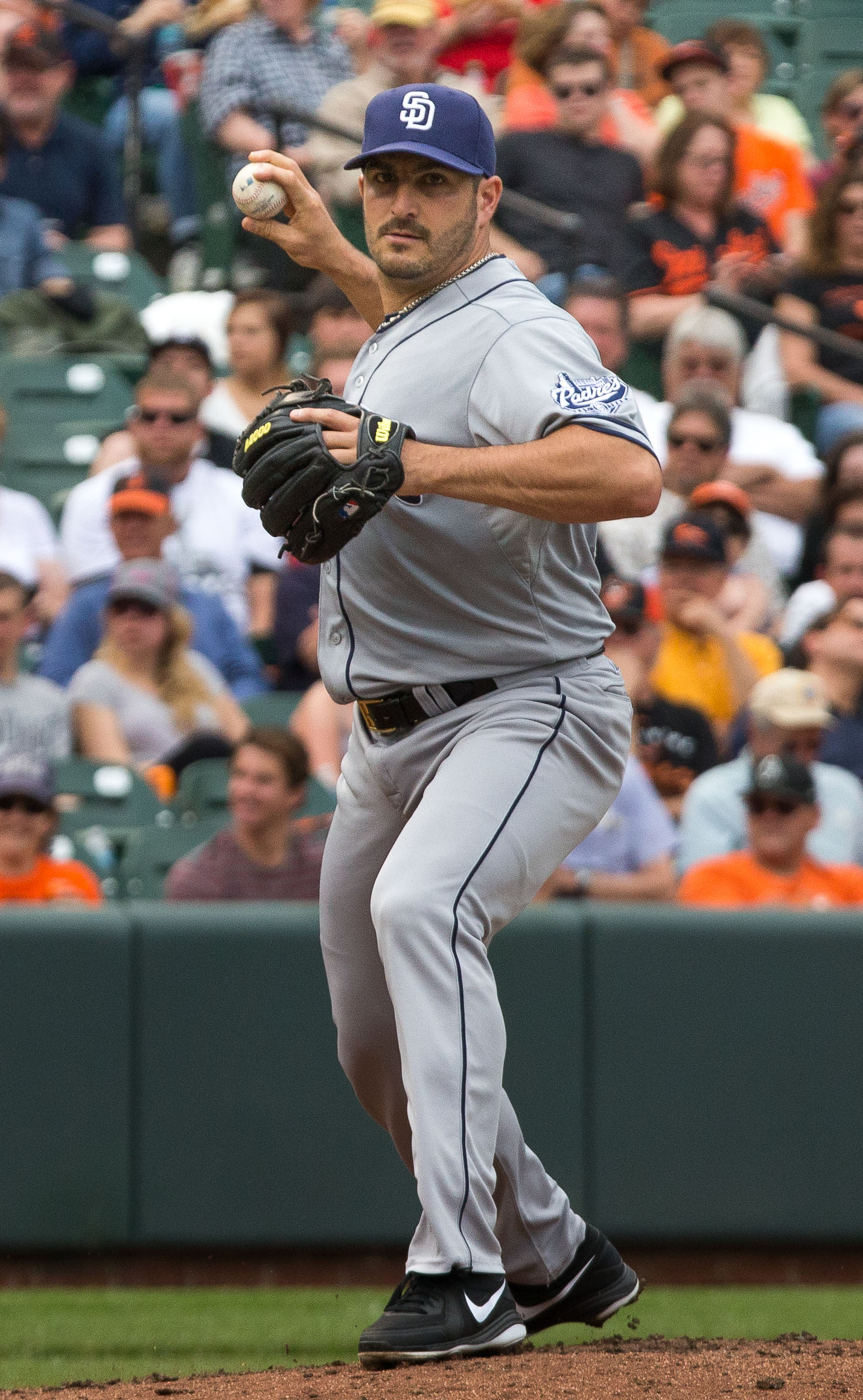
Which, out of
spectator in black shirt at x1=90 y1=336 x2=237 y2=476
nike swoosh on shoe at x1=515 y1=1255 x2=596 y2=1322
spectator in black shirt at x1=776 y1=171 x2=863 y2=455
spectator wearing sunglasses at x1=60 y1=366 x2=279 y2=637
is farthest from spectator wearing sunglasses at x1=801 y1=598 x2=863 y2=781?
nike swoosh on shoe at x1=515 y1=1255 x2=596 y2=1322

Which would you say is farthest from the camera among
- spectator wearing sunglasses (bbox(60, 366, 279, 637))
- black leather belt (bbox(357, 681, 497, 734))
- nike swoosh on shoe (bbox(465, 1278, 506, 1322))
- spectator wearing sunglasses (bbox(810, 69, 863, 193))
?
spectator wearing sunglasses (bbox(810, 69, 863, 193))

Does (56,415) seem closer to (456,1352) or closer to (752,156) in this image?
(752,156)

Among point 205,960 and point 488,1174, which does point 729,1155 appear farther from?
point 488,1174

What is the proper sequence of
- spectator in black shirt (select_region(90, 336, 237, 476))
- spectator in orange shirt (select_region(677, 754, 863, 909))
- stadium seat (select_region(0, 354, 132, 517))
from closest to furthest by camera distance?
spectator in orange shirt (select_region(677, 754, 863, 909)) → spectator in black shirt (select_region(90, 336, 237, 476)) → stadium seat (select_region(0, 354, 132, 517))

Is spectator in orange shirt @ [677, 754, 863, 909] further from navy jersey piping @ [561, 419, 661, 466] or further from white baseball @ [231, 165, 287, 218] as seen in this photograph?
navy jersey piping @ [561, 419, 661, 466]

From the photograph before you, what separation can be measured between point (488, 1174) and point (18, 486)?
5772mm

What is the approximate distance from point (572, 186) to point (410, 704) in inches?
248

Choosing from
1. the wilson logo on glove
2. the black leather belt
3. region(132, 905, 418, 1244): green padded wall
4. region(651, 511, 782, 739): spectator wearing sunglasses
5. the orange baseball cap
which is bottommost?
region(132, 905, 418, 1244): green padded wall

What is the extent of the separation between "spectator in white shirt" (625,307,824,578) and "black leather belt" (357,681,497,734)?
482cm

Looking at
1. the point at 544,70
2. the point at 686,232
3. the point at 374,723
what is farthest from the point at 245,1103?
the point at 544,70

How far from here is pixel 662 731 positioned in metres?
7.02

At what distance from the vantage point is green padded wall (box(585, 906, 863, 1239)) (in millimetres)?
6098

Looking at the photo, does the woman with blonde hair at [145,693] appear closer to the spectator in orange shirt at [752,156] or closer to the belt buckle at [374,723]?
the belt buckle at [374,723]

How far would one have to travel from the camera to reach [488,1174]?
10.9ft
